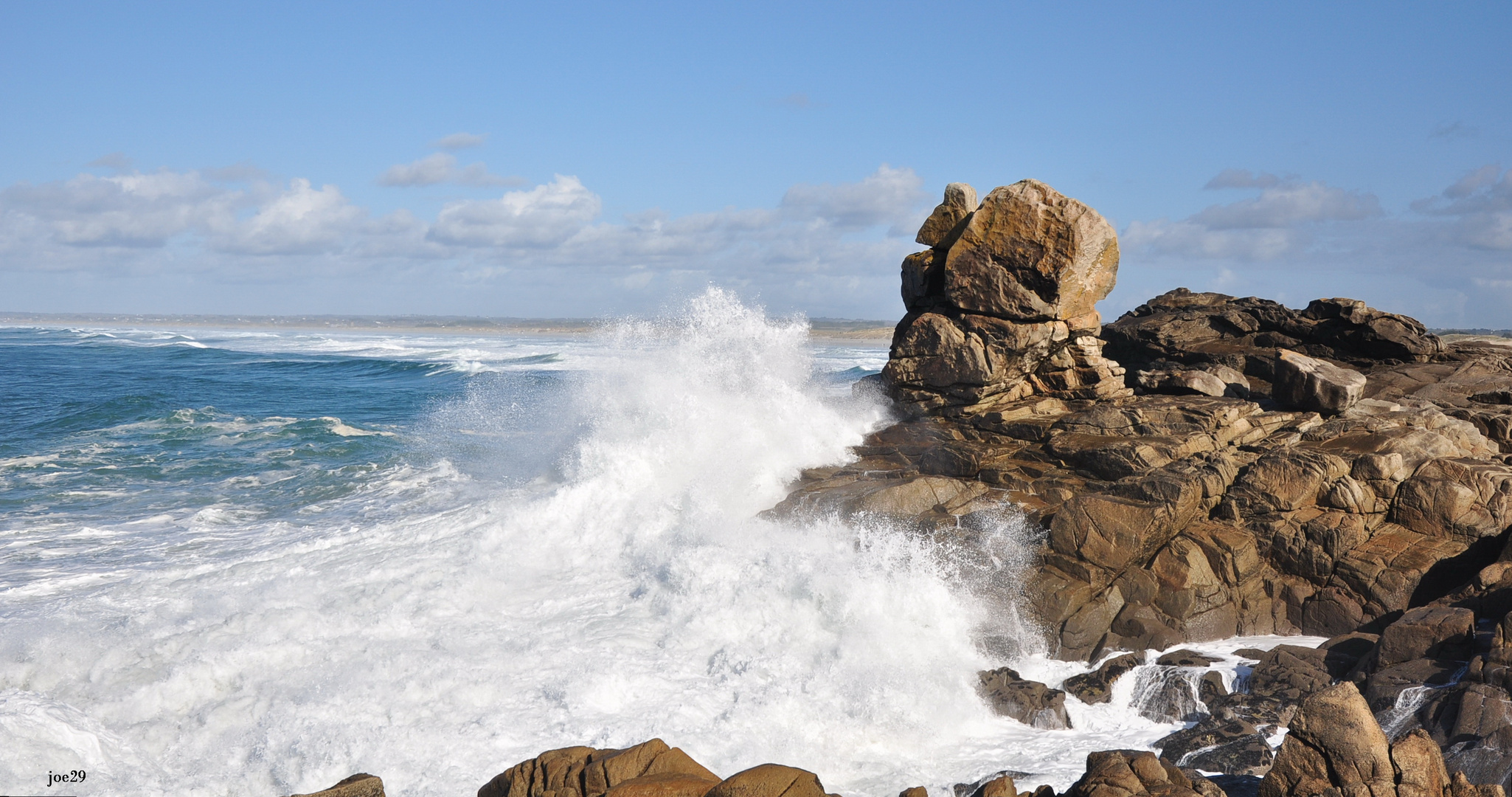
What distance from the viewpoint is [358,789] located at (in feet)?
16.5

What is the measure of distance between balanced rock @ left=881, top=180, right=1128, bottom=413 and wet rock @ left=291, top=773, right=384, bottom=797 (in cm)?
912

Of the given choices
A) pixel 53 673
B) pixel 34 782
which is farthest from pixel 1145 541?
pixel 53 673

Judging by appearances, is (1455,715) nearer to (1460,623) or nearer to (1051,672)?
(1460,623)

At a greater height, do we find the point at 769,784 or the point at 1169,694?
the point at 769,784

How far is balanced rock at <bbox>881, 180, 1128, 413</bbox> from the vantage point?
12.2 m

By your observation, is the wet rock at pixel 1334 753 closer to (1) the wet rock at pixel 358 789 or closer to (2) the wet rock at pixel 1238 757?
(2) the wet rock at pixel 1238 757

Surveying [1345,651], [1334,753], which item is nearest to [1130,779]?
[1334,753]

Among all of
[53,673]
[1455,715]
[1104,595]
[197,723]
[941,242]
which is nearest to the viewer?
[1455,715]

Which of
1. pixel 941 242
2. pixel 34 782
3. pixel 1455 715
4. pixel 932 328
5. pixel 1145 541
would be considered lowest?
pixel 34 782

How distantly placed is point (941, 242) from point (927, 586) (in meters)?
6.11

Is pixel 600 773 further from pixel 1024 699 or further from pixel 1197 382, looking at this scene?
pixel 1197 382

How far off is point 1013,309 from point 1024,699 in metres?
6.19

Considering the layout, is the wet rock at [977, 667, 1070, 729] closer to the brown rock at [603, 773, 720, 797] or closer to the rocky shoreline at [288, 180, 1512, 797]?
the rocky shoreline at [288, 180, 1512, 797]

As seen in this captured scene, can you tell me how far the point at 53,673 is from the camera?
7.34 m
